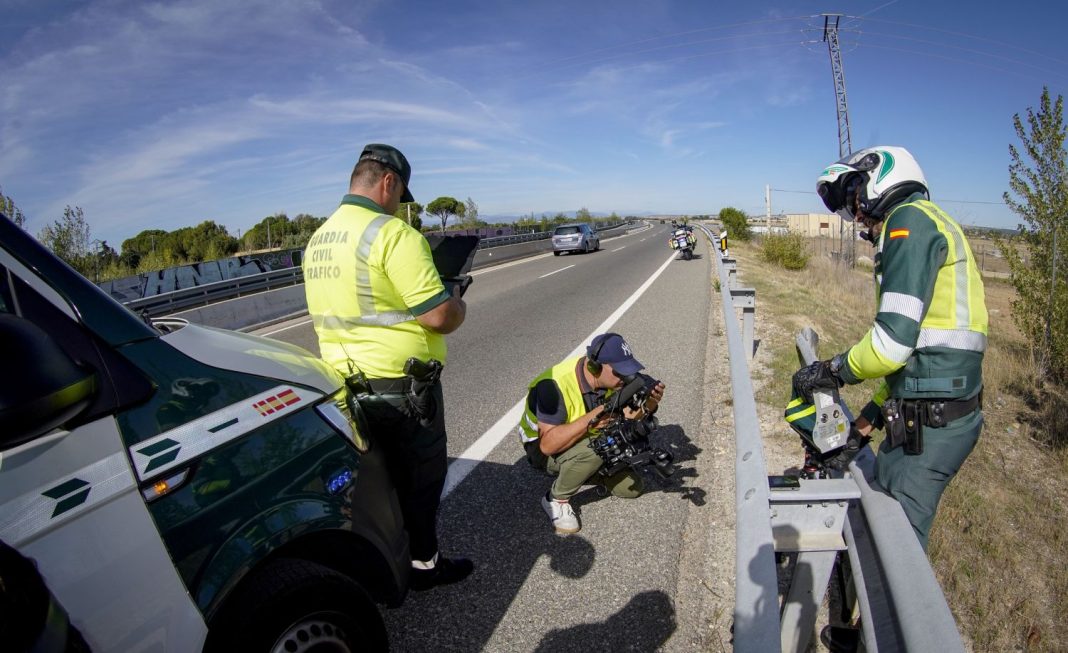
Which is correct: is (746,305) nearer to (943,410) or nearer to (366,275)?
(943,410)

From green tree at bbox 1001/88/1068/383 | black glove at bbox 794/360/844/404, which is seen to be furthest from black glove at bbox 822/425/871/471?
green tree at bbox 1001/88/1068/383

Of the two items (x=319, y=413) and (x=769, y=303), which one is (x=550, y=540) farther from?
(x=769, y=303)

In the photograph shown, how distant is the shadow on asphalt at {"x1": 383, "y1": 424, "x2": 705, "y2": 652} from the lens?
8.09ft

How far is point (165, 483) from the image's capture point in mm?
1437

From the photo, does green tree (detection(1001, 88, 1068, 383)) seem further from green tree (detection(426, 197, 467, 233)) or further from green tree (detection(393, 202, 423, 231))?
green tree (detection(426, 197, 467, 233))

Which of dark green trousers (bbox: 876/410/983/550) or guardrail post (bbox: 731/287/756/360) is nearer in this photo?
dark green trousers (bbox: 876/410/983/550)

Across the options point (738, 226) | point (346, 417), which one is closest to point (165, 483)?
Result: point (346, 417)

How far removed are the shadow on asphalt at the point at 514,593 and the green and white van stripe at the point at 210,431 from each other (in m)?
1.32

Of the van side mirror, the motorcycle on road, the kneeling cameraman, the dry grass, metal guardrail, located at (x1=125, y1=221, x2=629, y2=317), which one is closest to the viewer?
the van side mirror

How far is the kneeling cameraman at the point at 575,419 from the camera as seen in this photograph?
331cm

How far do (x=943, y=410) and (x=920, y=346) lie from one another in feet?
0.93

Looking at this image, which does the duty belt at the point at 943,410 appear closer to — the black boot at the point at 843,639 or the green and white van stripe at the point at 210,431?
the black boot at the point at 843,639

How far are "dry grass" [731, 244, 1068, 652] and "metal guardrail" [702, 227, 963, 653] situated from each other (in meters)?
1.50

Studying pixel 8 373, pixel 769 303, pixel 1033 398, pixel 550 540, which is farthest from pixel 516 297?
pixel 8 373
